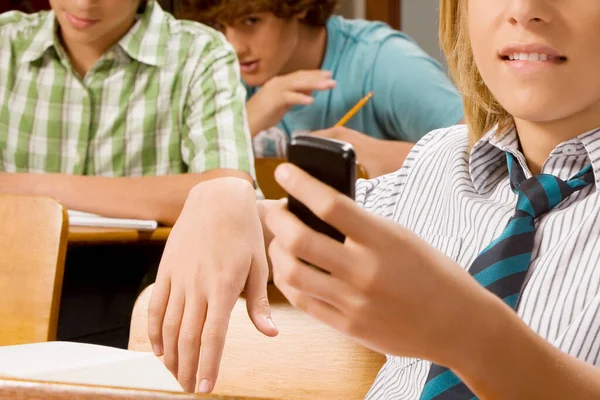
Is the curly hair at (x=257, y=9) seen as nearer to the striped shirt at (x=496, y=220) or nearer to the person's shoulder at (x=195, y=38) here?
the person's shoulder at (x=195, y=38)

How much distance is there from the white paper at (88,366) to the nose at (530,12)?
42 centimetres

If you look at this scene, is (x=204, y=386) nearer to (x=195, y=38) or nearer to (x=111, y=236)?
(x=111, y=236)

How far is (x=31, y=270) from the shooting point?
3.87 ft

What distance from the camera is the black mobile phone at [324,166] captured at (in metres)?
0.41

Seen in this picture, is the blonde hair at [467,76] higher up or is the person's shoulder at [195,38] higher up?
the blonde hair at [467,76]

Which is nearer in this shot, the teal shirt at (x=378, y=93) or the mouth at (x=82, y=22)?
the mouth at (x=82, y=22)

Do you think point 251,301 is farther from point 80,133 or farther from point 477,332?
point 80,133

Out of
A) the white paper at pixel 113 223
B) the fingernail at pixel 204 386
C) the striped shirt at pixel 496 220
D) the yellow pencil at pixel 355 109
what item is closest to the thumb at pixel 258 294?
the fingernail at pixel 204 386

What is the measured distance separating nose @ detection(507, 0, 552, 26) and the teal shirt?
185cm

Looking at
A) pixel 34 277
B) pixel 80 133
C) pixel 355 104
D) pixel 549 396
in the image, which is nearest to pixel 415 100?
pixel 355 104

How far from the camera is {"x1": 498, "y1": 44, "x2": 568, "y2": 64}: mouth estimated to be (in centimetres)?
67

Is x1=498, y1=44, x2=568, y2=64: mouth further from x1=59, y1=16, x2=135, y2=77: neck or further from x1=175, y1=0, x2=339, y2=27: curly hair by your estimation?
x1=175, y1=0, x2=339, y2=27: curly hair

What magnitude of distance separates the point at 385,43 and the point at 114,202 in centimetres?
129

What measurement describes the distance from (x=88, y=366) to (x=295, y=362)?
220 millimetres
